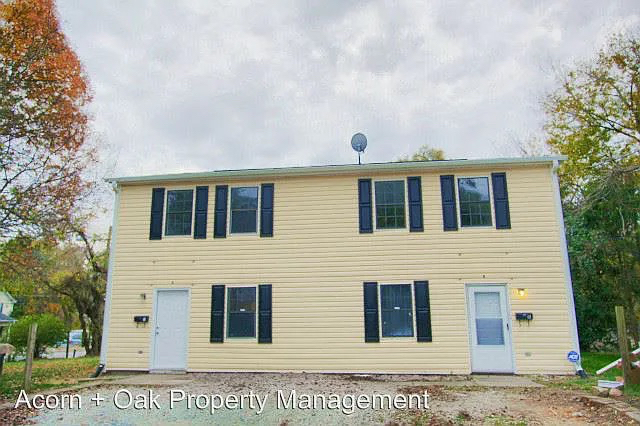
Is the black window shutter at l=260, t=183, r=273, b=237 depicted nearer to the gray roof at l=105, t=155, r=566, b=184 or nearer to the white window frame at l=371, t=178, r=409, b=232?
the gray roof at l=105, t=155, r=566, b=184

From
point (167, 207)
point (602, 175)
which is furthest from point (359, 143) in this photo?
point (602, 175)

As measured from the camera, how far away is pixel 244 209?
994 cm

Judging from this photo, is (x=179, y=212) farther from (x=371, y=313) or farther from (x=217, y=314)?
(x=371, y=313)

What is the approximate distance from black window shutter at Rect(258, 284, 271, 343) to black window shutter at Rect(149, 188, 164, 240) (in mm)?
2755

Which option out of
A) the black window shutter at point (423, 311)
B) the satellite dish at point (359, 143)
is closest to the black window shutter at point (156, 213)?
the satellite dish at point (359, 143)

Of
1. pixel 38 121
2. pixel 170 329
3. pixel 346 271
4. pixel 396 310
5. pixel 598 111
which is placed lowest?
pixel 170 329

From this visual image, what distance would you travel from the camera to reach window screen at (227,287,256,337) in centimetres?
932

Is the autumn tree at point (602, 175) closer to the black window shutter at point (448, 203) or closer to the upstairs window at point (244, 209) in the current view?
the black window shutter at point (448, 203)

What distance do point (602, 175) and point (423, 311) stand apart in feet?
17.0

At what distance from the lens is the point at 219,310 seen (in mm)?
9398

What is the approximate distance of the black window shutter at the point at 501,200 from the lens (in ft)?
29.8

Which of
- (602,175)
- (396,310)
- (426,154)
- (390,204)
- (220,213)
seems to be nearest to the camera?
(396,310)

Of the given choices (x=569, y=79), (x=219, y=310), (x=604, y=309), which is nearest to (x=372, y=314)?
(x=219, y=310)

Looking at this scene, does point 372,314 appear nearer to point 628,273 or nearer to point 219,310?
point 219,310
